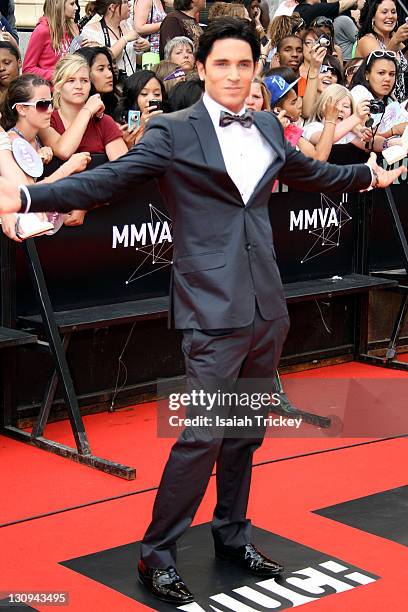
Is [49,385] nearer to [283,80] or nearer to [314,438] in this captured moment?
[314,438]

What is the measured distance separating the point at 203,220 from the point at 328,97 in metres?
3.87

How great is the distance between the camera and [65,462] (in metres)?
5.83

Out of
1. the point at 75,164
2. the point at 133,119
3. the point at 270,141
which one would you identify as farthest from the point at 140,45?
the point at 270,141

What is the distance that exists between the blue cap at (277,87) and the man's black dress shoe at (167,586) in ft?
13.8

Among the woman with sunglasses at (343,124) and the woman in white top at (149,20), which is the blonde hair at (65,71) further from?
the woman in white top at (149,20)

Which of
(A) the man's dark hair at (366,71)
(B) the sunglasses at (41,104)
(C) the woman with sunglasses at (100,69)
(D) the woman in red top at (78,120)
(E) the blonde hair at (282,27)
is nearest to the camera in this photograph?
(B) the sunglasses at (41,104)

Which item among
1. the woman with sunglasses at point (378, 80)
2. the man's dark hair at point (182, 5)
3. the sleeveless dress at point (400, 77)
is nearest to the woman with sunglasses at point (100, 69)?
the woman with sunglasses at point (378, 80)

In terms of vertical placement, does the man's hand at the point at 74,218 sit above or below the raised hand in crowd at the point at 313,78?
below

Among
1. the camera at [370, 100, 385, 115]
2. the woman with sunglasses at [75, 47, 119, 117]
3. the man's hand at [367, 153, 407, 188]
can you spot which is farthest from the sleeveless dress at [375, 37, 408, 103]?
the man's hand at [367, 153, 407, 188]

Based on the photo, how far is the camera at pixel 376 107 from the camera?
7938 mm

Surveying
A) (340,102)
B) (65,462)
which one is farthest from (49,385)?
(340,102)

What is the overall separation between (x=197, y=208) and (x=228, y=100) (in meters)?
0.41

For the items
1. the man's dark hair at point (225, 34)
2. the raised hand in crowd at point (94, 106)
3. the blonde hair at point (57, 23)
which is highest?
the blonde hair at point (57, 23)

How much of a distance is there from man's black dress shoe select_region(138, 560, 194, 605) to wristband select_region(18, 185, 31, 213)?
1.46 m
